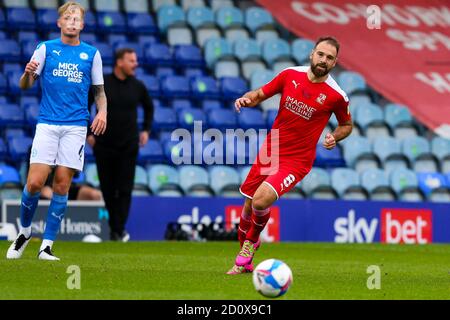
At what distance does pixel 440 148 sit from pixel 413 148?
0.59 metres

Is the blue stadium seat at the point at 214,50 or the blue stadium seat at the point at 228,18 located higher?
the blue stadium seat at the point at 228,18

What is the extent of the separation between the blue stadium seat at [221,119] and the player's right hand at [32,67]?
8444 millimetres

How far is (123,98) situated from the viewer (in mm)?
13992

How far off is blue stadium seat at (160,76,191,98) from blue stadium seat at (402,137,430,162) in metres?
3.83

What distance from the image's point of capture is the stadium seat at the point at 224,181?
16906 mm

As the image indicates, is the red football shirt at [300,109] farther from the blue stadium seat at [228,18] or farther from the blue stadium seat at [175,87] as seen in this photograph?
the blue stadium seat at [228,18]

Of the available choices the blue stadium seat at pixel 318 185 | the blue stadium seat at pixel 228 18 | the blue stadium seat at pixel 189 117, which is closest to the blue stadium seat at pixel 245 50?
the blue stadium seat at pixel 228 18

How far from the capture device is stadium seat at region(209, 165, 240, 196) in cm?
1691

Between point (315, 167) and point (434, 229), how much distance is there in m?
2.27

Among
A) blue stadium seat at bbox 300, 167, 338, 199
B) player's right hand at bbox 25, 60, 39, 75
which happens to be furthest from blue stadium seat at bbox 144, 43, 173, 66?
player's right hand at bbox 25, 60, 39, 75

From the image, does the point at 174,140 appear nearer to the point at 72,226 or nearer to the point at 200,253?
the point at 72,226

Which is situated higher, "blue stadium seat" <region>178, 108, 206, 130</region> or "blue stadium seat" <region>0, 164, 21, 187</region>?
"blue stadium seat" <region>178, 108, 206, 130</region>

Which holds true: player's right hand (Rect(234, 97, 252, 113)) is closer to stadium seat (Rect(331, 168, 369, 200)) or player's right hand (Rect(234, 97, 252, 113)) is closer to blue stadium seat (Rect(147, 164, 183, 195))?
blue stadium seat (Rect(147, 164, 183, 195))
